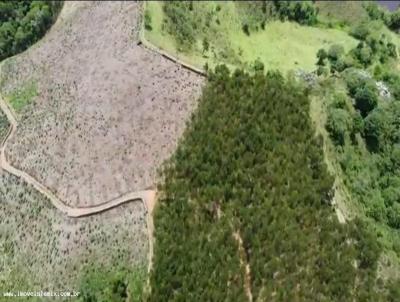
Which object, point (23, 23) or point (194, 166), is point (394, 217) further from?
point (23, 23)

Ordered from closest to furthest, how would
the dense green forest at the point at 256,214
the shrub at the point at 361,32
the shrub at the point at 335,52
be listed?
the dense green forest at the point at 256,214, the shrub at the point at 335,52, the shrub at the point at 361,32

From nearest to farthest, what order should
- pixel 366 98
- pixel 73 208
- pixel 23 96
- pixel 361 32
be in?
pixel 73 208
pixel 366 98
pixel 23 96
pixel 361 32

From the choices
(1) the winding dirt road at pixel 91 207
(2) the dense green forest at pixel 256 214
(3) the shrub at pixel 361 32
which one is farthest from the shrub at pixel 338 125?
(3) the shrub at pixel 361 32

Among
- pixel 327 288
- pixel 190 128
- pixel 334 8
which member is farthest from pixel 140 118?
pixel 334 8

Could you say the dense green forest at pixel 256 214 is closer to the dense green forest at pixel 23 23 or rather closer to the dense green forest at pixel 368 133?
the dense green forest at pixel 368 133

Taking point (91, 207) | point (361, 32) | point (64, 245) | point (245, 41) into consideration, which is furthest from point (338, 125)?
point (64, 245)

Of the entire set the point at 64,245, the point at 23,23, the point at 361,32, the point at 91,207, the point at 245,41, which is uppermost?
the point at 361,32

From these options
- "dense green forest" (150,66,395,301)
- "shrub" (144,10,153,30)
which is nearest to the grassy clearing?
"shrub" (144,10,153,30)
